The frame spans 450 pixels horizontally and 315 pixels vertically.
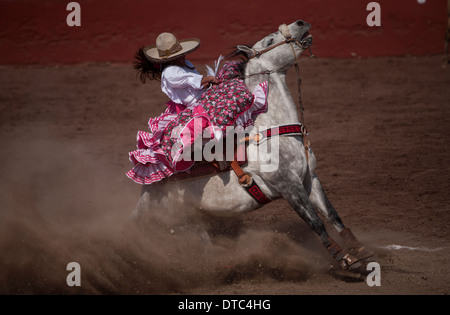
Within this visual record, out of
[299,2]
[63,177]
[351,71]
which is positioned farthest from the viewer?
[299,2]

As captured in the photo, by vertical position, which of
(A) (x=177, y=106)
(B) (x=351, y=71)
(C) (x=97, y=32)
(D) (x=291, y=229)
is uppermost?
(C) (x=97, y=32)

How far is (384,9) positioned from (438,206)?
7956mm

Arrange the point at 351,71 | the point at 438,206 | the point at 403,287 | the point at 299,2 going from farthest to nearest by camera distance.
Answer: the point at 299,2, the point at 351,71, the point at 438,206, the point at 403,287

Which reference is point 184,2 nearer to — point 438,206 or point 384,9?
point 384,9

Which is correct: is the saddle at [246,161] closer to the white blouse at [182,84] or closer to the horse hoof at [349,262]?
the white blouse at [182,84]

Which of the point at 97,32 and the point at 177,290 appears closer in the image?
the point at 177,290

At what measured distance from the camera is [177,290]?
457cm

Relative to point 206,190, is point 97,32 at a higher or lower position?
higher

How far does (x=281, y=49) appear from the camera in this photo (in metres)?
4.64

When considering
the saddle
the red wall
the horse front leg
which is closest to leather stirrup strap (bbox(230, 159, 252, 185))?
the saddle

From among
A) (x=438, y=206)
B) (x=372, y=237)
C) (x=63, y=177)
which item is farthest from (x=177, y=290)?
(x=63, y=177)

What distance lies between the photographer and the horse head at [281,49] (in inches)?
182

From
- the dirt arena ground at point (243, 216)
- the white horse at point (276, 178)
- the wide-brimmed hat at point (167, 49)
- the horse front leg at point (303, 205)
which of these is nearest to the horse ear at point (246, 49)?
the white horse at point (276, 178)

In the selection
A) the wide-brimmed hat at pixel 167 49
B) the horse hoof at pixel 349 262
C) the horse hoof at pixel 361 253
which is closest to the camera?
the horse hoof at pixel 349 262
